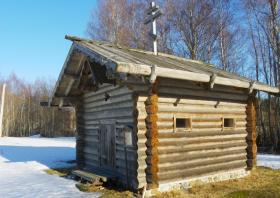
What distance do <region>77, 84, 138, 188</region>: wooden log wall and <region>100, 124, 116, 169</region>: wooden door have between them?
0.93ft

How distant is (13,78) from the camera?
69.1 meters

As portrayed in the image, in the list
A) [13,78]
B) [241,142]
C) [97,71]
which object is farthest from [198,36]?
[13,78]

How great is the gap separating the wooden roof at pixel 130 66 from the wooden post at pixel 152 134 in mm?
922

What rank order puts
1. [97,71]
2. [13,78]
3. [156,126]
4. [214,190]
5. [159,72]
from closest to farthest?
[159,72] < [156,126] < [214,190] < [97,71] < [13,78]

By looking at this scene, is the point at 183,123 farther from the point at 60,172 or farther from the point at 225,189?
the point at 60,172

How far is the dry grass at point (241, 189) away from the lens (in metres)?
9.83

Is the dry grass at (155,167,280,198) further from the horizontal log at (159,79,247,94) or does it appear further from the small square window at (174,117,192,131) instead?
the horizontal log at (159,79,247,94)

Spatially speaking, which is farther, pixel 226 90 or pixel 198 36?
pixel 198 36

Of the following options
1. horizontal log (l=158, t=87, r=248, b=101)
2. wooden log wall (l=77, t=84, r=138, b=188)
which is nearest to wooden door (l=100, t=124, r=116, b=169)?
wooden log wall (l=77, t=84, r=138, b=188)

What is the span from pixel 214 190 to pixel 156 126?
283 centimetres

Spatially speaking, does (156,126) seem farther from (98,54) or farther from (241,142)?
(241,142)

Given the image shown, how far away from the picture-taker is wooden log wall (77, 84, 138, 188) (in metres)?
10.5

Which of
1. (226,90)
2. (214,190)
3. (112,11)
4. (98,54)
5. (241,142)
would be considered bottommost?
(214,190)

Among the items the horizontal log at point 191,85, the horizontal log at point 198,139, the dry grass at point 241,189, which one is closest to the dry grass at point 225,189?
the dry grass at point 241,189
